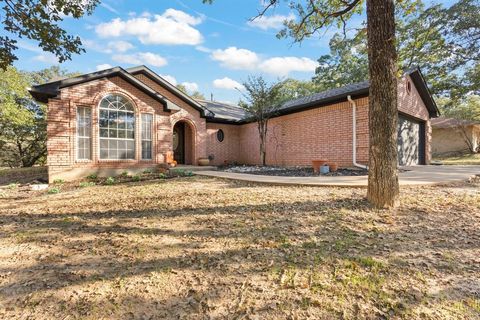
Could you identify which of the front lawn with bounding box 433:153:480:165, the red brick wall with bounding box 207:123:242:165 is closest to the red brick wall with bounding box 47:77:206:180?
the red brick wall with bounding box 207:123:242:165

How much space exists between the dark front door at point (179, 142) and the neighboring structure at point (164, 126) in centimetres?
5

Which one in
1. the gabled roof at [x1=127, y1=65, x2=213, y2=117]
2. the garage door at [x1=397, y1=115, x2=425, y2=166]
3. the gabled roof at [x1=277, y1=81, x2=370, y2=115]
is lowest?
the garage door at [x1=397, y1=115, x2=425, y2=166]

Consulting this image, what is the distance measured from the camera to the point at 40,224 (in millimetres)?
3518

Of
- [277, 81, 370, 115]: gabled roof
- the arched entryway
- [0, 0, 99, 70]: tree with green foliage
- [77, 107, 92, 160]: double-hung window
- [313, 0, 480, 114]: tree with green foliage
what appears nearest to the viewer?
[0, 0, 99, 70]: tree with green foliage

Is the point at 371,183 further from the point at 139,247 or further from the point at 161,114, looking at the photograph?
the point at 161,114

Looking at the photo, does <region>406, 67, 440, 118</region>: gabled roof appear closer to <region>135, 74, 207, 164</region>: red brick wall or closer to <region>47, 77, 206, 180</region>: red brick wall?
<region>135, 74, 207, 164</region>: red brick wall

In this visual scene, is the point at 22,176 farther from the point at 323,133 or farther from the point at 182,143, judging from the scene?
the point at 323,133

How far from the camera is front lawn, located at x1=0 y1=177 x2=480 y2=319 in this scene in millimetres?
1671

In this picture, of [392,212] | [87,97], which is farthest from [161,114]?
[392,212]

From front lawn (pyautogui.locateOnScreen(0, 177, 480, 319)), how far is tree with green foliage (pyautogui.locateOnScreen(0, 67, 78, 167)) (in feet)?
48.8

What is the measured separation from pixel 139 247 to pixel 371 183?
354 centimetres

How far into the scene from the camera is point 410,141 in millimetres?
11445

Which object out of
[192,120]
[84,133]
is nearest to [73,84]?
[84,133]

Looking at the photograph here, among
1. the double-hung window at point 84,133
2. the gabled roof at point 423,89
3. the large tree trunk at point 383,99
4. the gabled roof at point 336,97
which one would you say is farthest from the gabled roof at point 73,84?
the gabled roof at point 423,89
